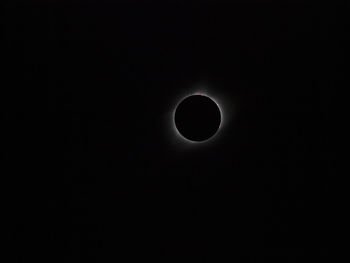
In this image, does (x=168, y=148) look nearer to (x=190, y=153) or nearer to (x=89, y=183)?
(x=190, y=153)

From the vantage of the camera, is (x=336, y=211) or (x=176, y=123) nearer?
(x=176, y=123)

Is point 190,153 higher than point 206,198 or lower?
higher


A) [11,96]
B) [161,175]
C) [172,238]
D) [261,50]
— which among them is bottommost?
[172,238]

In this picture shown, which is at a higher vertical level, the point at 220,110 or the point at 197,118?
the point at 220,110

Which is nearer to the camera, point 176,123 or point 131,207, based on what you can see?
point 176,123

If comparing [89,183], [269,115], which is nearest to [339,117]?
[269,115]

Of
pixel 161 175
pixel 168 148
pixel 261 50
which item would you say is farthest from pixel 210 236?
pixel 261 50

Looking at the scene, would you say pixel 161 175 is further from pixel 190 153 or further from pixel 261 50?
pixel 261 50
